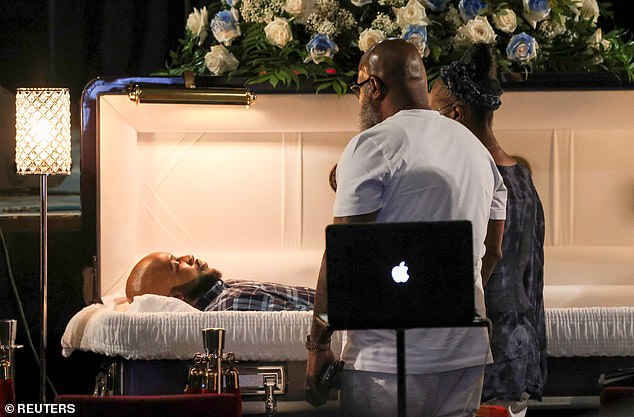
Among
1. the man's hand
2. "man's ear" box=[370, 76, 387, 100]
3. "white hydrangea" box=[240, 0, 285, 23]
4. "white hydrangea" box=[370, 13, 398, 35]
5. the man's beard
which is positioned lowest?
the man's hand

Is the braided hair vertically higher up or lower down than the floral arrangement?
lower down

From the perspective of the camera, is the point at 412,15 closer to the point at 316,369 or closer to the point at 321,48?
the point at 321,48

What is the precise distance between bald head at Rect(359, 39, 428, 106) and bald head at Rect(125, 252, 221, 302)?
134 cm

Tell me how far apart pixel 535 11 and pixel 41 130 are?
159 cm

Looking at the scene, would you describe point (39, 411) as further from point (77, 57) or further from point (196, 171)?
point (77, 57)

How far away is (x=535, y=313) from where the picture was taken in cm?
281

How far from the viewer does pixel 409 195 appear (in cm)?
232

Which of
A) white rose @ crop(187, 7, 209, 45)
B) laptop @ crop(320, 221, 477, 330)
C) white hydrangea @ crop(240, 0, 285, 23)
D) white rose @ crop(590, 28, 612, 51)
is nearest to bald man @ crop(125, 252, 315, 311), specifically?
white rose @ crop(187, 7, 209, 45)

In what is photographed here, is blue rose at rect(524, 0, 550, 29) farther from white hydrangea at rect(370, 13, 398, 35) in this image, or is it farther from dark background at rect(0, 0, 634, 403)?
dark background at rect(0, 0, 634, 403)

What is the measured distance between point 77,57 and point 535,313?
2.17 meters

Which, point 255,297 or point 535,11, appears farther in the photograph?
point 255,297

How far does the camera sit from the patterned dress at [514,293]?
2686 millimetres

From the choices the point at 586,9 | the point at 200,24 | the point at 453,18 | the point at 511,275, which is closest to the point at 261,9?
the point at 200,24

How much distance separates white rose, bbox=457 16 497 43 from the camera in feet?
10.7
